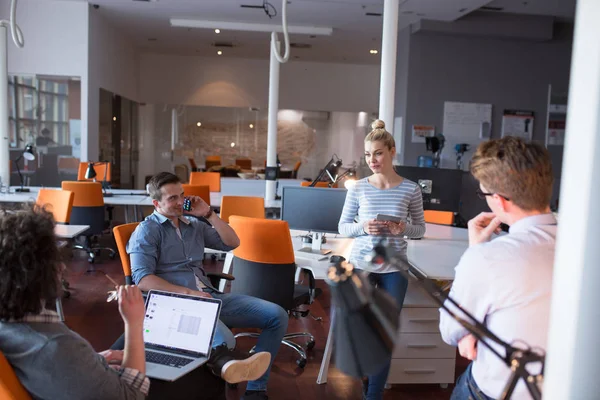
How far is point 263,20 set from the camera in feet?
34.0

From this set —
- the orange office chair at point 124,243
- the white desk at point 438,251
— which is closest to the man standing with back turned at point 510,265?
the white desk at point 438,251

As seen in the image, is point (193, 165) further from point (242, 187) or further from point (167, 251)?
point (167, 251)

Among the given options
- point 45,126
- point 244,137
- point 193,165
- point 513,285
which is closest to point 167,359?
point 513,285

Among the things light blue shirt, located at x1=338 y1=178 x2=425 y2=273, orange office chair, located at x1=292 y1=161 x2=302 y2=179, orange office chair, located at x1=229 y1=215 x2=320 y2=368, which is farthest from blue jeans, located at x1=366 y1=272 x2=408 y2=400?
orange office chair, located at x1=292 y1=161 x2=302 y2=179

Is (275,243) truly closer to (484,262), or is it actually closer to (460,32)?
(484,262)

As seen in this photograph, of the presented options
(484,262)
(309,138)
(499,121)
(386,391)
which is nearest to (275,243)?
(386,391)

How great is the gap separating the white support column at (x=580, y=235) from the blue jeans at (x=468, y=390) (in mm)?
786

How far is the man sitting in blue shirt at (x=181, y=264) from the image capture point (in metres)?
2.91

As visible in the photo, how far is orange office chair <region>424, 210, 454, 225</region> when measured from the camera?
17.0 ft

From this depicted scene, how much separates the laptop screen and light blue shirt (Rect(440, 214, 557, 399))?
1271mm

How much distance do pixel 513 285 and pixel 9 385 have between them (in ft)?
4.21

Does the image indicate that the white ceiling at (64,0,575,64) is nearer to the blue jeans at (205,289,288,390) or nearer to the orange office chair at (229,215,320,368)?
the orange office chair at (229,215,320,368)

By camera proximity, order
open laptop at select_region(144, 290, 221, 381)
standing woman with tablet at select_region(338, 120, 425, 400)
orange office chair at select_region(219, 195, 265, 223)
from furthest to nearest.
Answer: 1. orange office chair at select_region(219, 195, 265, 223)
2. standing woman with tablet at select_region(338, 120, 425, 400)
3. open laptop at select_region(144, 290, 221, 381)

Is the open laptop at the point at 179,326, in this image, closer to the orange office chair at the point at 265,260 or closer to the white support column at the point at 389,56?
the orange office chair at the point at 265,260
